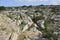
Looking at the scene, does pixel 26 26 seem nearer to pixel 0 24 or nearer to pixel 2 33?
pixel 0 24

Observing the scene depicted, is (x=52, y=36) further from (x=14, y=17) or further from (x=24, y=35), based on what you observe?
(x=14, y=17)

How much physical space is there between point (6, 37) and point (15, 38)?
4.28 ft

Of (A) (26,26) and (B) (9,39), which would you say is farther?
(A) (26,26)

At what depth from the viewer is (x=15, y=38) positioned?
20312 millimetres

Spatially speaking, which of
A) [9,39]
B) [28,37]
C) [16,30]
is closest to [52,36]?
[28,37]

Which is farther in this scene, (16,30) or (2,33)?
(16,30)

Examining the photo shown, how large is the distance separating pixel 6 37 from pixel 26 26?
7288mm

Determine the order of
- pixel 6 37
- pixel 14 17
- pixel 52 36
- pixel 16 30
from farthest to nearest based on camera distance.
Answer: pixel 14 17 < pixel 52 36 < pixel 16 30 < pixel 6 37

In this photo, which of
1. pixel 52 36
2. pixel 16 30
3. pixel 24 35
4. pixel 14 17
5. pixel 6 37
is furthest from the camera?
pixel 14 17

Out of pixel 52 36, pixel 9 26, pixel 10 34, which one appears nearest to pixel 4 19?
pixel 9 26

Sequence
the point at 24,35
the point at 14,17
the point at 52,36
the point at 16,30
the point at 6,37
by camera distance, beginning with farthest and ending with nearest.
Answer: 1. the point at 14,17
2. the point at 52,36
3. the point at 24,35
4. the point at 16,30
5. the point at 6,37

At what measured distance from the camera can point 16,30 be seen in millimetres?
21656

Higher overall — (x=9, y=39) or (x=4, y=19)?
(x=4, y=19)

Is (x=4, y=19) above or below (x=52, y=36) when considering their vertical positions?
above
